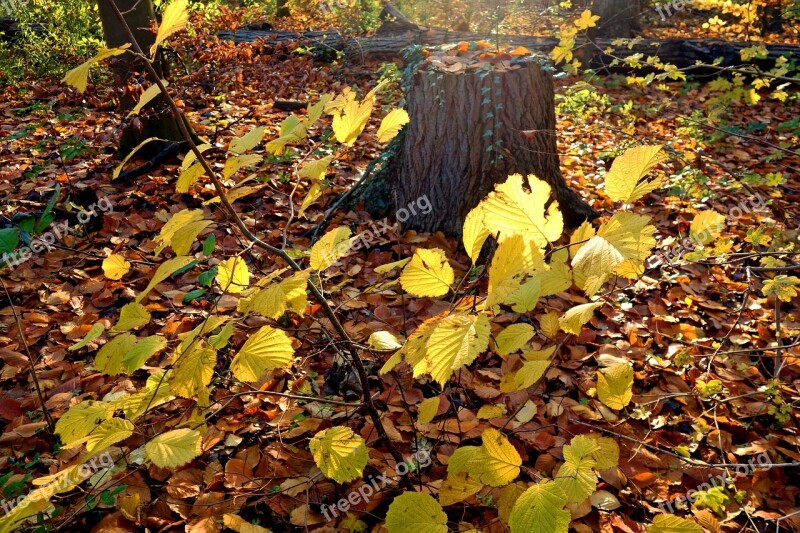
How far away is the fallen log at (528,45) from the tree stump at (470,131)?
3.47m

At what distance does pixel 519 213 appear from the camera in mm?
785

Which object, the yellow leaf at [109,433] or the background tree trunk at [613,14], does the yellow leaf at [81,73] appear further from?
the background tree trunk at [613,14]

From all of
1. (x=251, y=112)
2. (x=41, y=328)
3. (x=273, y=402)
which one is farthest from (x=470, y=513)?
(x=251, y=112)

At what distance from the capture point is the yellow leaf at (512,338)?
1.05 m

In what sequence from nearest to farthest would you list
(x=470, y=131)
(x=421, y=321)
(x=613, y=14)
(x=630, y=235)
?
(x=630, y=235), (x=421, y=321), (x=470, y=131), (x=613, y=14)

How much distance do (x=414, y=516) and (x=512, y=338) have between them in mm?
396

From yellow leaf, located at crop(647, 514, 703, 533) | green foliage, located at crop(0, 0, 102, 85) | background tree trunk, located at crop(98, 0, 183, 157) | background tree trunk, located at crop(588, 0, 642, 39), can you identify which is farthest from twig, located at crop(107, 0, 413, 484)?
background tree trunk, located at crop(588, 0, 642, 39)

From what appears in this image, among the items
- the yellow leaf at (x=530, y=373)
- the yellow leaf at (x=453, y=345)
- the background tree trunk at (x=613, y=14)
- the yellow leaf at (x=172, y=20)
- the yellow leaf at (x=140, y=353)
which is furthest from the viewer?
the background tree trunk at (x=613, y=14)

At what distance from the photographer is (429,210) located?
10.1 feet

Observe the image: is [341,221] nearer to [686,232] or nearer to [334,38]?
A: [686,232]

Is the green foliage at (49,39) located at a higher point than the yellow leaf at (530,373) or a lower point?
higher

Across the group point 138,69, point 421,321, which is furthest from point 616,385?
point 138,69

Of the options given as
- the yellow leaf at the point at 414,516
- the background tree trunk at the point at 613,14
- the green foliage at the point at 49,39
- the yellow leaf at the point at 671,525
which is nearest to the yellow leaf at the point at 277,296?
the yellow leaf at the point at 414,516

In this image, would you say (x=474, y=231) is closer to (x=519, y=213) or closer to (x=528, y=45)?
(x=519, y=213)
